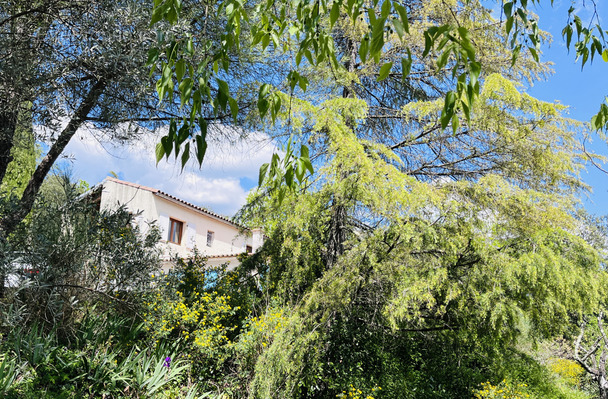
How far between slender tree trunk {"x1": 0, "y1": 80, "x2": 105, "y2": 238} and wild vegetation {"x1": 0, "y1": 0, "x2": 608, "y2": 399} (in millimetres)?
26

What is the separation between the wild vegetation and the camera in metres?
5.26

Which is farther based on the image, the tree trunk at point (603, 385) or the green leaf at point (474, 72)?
the tree trunk at point (603, 385)

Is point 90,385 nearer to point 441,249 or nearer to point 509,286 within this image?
point 441,249

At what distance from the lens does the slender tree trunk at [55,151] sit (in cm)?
539

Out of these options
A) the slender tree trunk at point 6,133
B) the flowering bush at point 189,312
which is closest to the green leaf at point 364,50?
the slender tree trunk at point 6,133

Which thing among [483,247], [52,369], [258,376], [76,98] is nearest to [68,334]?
[52,369]

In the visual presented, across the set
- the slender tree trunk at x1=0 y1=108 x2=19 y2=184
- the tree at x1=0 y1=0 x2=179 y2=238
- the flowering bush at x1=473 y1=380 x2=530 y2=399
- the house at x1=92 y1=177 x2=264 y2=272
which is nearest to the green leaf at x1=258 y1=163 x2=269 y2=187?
the tree at x1=0 y1=0 x2=179 y2=238

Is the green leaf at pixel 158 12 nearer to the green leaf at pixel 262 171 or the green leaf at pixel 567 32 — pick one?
the green leaf at pixel 262 171

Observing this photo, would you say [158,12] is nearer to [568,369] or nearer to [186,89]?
[186,89]

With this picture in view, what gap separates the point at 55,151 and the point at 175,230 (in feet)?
46.4

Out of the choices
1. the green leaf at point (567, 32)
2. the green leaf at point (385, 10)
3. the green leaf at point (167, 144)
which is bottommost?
the green leaf at point (167, 144)

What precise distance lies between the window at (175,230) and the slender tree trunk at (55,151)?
13.6m

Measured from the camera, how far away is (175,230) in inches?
784

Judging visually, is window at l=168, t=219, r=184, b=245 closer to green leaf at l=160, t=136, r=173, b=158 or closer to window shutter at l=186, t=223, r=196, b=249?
window shutter at l=186, t=223, r=196, b=249
